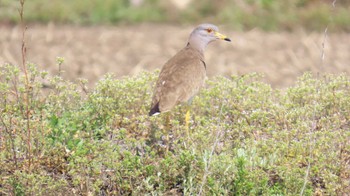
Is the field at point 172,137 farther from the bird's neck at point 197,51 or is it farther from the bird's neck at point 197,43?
the bird's neck at point 197,43

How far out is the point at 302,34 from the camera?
585 inches

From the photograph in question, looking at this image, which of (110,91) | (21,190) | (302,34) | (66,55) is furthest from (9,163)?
(302,34)

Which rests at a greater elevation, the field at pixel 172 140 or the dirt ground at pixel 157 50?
the dirt ground at pixel 157 50

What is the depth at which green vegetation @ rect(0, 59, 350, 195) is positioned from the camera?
627 cm

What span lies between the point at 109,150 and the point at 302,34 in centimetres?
912

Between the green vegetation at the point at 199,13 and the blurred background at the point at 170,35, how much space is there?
0.02 m

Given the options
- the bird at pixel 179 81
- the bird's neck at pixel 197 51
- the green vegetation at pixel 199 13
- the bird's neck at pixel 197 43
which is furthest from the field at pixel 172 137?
the green vegetation at pixel 199 13

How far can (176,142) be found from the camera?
6645mm

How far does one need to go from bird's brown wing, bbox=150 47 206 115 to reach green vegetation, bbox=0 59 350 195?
14 centimetres

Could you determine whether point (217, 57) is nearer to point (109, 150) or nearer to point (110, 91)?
point (110, 91)

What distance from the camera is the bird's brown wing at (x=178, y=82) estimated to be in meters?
7.41

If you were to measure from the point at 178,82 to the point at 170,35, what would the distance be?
720 centimetres

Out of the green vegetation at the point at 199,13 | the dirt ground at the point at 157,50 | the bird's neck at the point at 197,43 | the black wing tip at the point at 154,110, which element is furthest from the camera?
the green vegetation at the point at 199,13

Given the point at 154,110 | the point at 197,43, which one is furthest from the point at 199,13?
the point at 154,110
